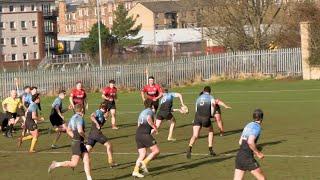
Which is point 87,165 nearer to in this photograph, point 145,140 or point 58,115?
point 145,140

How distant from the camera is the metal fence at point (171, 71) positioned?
53062mm

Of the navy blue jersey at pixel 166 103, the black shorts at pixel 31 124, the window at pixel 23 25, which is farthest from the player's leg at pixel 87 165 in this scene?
the window at pixel 23 25

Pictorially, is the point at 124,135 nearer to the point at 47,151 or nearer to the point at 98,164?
the point at 47,151

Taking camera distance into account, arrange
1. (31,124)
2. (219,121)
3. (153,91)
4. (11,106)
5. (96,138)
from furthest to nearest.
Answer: (11,106)
(153,91)
(219,121)
(31,124)
(96,138)

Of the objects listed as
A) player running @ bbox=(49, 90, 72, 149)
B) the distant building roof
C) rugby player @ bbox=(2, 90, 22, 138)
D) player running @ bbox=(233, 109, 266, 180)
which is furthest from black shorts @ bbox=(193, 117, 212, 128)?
the distant building roof

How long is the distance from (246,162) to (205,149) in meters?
8.35

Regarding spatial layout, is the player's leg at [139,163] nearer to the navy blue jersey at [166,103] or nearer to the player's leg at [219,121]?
the navy blue jersey at [166,103]

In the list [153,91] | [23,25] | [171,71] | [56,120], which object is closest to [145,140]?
[56,120]

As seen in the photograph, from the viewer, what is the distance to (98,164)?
2081 cm

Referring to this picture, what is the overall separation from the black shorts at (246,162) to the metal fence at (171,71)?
128 ft

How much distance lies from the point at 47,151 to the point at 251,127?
11671 millimetres

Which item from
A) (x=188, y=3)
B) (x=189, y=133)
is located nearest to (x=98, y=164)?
(x=189, y=133)

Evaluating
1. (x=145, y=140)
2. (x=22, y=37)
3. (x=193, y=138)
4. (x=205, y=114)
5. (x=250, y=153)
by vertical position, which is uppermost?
(x=22, y=37)

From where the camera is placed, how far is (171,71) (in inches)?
2138
